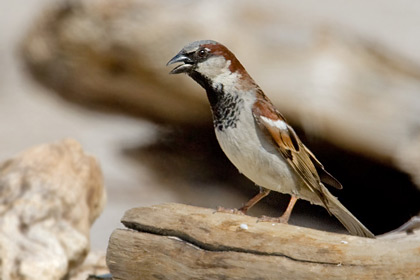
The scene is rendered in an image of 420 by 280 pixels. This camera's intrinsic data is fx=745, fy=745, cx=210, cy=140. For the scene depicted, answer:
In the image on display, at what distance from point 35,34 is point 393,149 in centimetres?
379

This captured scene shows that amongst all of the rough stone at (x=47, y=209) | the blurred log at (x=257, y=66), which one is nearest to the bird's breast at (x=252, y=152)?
the rough stone at (x=47, y=209)

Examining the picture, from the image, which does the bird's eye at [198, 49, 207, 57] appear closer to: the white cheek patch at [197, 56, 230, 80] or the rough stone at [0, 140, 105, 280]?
the white cheek patch at [197, 56, 230, 80]

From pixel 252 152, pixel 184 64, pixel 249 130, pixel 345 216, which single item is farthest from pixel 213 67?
pixel 345 216

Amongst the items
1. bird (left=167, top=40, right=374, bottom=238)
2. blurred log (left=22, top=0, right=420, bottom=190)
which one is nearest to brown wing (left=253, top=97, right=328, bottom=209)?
bird (left=167, top=40, right=374, bottom=238)

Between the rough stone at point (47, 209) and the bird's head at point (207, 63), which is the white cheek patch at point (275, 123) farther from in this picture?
the rough stone at point (47, 209)

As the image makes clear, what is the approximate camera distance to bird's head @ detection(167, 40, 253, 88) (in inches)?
140

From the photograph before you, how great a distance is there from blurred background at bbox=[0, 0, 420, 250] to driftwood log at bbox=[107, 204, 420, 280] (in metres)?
1.94

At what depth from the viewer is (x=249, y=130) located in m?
3.62

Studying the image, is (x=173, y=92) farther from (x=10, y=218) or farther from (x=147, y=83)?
(x=10, y=218)

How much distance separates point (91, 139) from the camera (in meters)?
8.08

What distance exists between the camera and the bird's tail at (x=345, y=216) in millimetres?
3723

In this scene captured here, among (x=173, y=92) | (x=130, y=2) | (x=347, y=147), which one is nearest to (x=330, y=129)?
(x=347, y=147)

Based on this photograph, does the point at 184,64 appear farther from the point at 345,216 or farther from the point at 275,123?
the point at 345,216

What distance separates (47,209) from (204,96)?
7.95 feet
